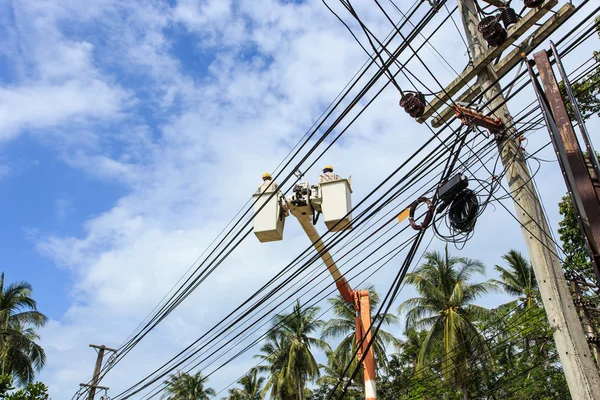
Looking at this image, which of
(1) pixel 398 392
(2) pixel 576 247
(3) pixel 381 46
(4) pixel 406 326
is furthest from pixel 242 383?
(3) pixel 381 46

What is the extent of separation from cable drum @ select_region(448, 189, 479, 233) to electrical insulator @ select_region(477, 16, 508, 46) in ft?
7.10

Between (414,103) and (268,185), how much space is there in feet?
8.02

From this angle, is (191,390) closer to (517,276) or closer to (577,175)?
(517,276)

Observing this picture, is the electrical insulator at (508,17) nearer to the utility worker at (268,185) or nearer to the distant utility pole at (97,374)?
the utility worker at (268,185)

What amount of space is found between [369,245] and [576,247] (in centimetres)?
1487

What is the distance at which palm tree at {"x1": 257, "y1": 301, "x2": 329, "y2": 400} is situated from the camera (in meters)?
31.3

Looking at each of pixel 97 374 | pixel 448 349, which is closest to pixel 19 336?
pixel 97 374

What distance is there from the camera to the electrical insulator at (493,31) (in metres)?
7.07

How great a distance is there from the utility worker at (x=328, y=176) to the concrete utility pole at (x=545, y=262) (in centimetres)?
223

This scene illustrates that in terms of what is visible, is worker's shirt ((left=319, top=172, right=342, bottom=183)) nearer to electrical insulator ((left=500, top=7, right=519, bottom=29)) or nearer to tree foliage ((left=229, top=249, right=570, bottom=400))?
electrical insulator ((left=500, top=7, right=519, bottom=29))

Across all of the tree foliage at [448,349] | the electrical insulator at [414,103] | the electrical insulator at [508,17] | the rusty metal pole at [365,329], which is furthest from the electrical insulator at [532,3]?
the tree foliage at [448,349]

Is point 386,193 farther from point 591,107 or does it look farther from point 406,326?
point 406,326

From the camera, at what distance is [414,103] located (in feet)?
24.6

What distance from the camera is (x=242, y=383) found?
39.2m
